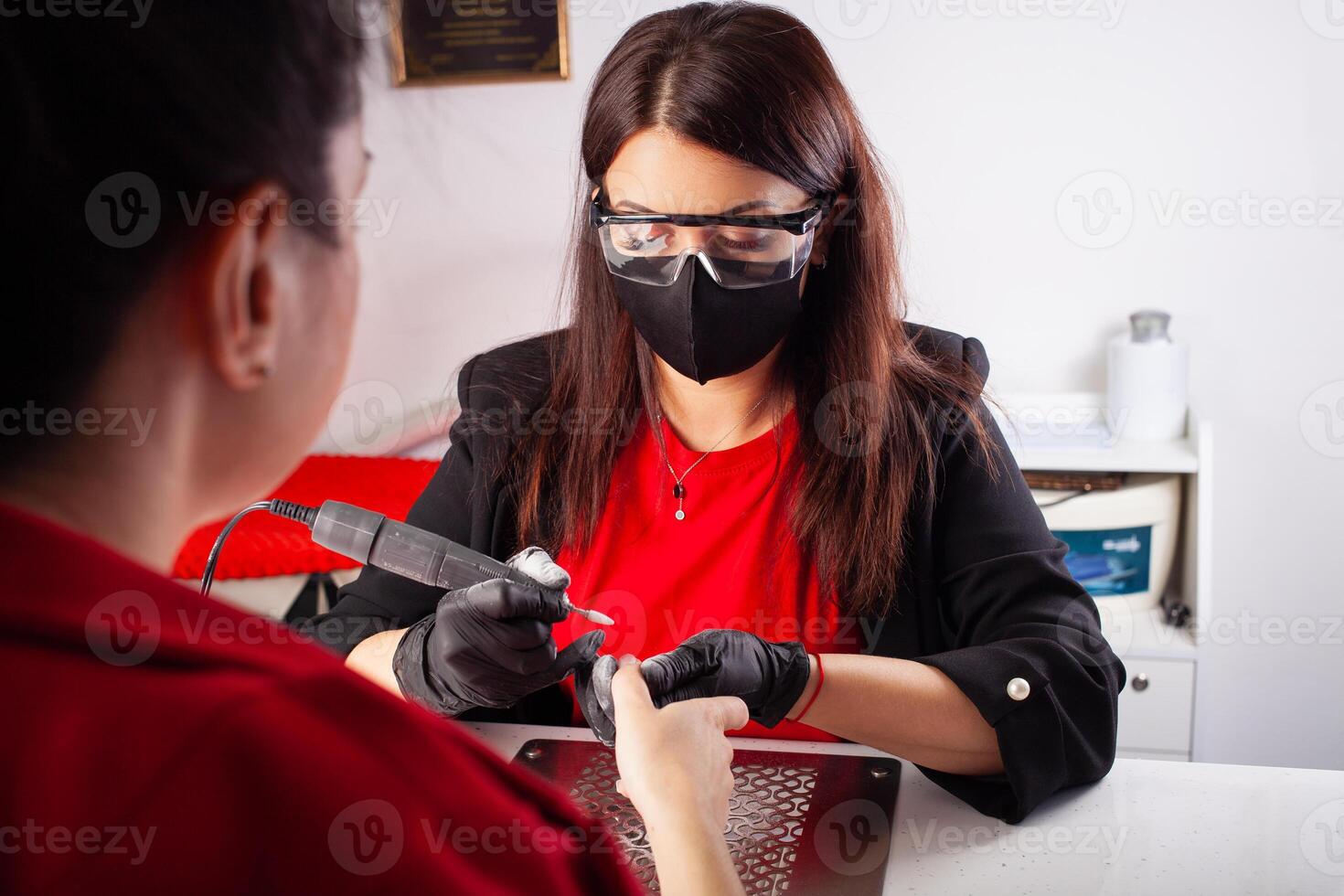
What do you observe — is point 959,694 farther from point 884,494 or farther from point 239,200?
point 239,200

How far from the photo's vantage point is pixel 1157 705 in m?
2.16

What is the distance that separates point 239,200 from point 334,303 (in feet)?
0.21

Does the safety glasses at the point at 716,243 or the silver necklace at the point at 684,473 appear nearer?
the safety glasses at the point at 716,243

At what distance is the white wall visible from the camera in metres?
2.45

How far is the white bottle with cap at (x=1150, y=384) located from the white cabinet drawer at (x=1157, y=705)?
524 mm

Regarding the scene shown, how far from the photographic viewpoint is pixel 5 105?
0.36 m
